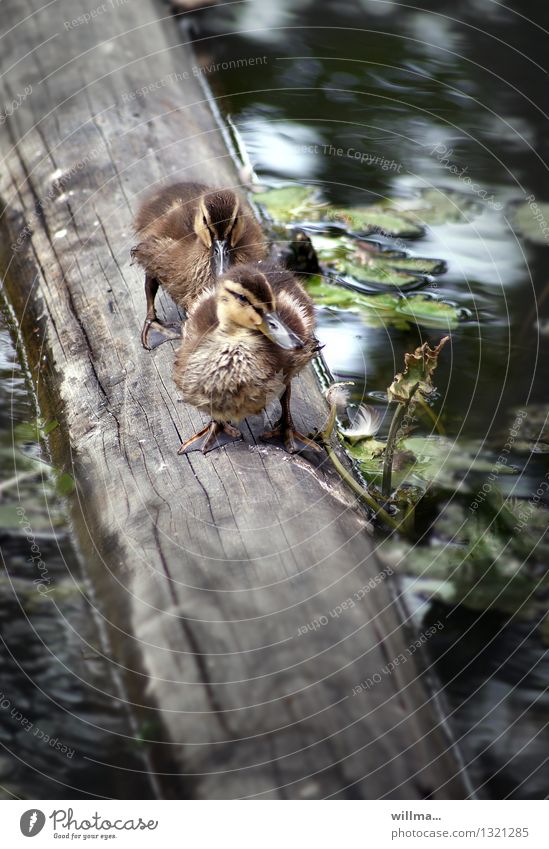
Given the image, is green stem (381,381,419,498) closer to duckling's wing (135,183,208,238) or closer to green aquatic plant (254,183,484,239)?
duckling's wing (135,183,208,238)

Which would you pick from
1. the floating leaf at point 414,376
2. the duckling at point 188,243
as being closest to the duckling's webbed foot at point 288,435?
A: the floating leaf at point 414,376

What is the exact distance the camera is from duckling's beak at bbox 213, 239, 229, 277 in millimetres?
2799

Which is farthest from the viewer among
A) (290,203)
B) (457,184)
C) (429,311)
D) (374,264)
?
(457,184)

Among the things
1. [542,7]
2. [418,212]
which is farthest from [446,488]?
[542,7]

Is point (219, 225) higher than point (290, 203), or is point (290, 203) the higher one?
point (290, 203)

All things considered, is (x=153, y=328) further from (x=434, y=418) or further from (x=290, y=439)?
(x=434, y=418)

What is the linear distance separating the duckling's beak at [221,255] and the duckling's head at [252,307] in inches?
15.1

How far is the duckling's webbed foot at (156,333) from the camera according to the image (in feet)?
9.40

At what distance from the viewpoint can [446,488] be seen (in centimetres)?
294

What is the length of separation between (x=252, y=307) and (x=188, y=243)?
72 centimetres

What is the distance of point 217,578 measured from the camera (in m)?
2.12

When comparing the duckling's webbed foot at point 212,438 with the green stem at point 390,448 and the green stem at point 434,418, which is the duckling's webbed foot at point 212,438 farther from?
the green stem at point 434,418

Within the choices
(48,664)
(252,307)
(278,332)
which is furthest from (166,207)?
(48,664)

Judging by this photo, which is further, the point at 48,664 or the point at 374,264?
the point at 374,264
